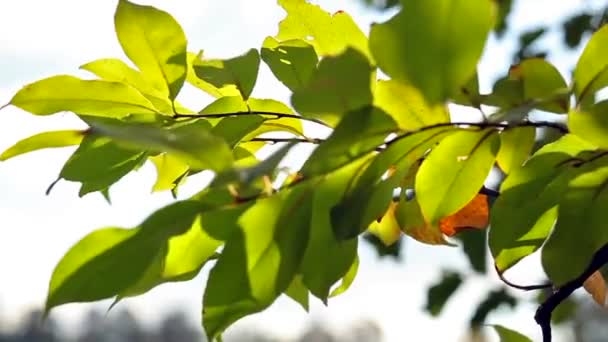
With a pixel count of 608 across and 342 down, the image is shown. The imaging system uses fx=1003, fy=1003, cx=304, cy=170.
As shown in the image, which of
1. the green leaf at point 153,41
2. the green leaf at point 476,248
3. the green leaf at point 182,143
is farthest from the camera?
the green leaf at point 476,248

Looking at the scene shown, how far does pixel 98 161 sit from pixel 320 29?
7cm

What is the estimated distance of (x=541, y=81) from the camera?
0.22 metres

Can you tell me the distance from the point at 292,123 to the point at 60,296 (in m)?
0.10

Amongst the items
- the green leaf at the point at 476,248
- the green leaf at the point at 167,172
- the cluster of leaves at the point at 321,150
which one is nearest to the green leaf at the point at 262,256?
the cluster of leaves at the point at 321,150

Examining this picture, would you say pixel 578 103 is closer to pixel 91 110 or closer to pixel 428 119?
pixel 428 119

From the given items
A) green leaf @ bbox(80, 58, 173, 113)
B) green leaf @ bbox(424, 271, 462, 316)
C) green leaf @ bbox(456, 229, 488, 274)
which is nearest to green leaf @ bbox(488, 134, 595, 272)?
green leaf @ bbox(80, 58, 173, 113)

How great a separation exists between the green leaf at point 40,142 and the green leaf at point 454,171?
102mm

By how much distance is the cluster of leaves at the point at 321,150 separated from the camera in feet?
0.61

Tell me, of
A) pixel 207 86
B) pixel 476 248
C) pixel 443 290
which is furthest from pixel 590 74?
pixel 443 290

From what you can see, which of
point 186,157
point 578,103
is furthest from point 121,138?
point 578,103

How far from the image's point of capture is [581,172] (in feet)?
0.82

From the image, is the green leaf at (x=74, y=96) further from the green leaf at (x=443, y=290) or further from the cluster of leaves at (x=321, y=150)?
the green leaf at (x=443, y=290)

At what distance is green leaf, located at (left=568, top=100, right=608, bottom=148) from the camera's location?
22cm

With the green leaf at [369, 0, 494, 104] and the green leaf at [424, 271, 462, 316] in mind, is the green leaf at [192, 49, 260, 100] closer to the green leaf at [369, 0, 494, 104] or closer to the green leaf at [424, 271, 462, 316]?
the green leaf at [369, 0, 494, 104]
